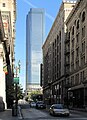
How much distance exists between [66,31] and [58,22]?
59.7ft

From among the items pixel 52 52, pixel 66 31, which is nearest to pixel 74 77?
pixel 66 31

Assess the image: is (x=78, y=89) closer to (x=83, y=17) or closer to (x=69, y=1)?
(x=83, y=17)

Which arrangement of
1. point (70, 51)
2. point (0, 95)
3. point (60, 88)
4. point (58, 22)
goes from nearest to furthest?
point (0, 95) → point (70, 51) → point (60, 88) → point (58, 22)

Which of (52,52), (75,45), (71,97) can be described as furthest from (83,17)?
(52,52)

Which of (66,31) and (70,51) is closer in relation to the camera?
(70,51)

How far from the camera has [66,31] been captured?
371 ft

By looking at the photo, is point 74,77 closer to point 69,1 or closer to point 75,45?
point 75,45

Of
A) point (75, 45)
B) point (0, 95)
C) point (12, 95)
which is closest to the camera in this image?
point (0, 95)

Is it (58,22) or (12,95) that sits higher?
(58,22)

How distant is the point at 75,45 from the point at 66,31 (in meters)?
16.5

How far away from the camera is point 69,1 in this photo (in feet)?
383

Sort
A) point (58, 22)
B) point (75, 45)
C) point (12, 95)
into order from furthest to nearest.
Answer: point (58, 22), point (75, 45), point (12, 95)

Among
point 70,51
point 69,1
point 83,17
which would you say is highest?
point 69,1

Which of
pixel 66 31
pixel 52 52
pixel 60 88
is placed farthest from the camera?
pixel 52 52
